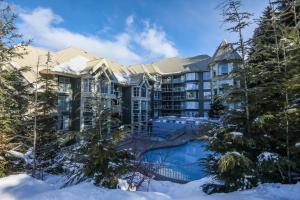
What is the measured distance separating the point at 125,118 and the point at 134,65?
764 inches

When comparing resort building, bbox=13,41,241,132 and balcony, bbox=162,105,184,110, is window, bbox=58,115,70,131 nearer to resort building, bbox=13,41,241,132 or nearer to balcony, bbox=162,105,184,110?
resort building, bbox=13,41,241,132

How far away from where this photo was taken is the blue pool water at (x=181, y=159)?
14.2 metres

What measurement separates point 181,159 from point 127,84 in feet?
54.9

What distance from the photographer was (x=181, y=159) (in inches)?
858

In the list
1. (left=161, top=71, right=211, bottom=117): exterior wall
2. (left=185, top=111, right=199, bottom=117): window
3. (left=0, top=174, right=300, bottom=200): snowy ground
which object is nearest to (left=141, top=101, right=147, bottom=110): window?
(left=161, top=71, right=211, bottom=117): exterior wall

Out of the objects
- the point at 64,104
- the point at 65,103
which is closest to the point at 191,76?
the point at 65,103

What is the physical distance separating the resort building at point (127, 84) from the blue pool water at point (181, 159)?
3046mm

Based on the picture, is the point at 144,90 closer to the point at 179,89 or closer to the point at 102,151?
the point at 179,89

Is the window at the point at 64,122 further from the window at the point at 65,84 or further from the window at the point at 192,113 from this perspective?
the window at the point at 192,113

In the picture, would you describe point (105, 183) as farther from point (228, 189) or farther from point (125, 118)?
point (125, 118)

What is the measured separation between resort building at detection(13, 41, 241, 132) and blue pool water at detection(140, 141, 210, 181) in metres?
3.05

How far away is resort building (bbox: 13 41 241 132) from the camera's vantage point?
25.6ft

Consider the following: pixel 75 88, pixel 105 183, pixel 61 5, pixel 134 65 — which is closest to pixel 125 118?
pixel 75 88

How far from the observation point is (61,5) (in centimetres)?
1533
